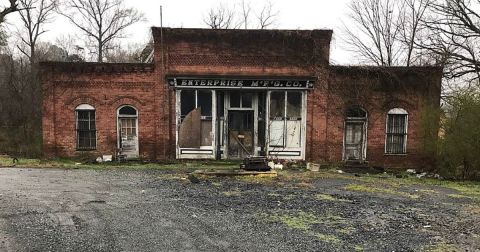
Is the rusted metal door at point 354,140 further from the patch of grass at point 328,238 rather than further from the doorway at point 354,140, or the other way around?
the patch of grass at point 328,238

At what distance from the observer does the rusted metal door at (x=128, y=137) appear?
16.9 metres

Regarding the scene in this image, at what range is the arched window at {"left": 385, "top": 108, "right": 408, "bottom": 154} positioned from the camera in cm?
1745

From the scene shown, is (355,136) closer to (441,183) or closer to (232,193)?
(441,183)

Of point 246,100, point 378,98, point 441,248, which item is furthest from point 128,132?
point 441,248

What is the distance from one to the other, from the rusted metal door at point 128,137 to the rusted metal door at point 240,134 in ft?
13.3

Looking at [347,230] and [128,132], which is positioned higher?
[128,132]

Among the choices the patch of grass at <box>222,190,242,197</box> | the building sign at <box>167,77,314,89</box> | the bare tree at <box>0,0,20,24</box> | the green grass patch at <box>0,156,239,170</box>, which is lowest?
the green grass patch at <box>0,156,239,170</box>

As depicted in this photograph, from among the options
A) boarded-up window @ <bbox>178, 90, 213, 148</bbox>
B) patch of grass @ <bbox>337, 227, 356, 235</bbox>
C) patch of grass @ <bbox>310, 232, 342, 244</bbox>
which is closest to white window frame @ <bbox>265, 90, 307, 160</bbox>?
boarded-up window @ <bbox>178, 90, 213, 148</bbox>

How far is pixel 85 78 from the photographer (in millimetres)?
16609

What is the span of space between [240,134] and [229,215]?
31.5ft

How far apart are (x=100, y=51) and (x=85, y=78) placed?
84.5ft

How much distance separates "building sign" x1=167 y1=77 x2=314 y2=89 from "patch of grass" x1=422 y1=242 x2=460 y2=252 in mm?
11212

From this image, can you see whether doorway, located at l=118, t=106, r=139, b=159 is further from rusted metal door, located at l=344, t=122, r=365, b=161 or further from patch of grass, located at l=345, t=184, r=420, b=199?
patch of grass, located at l=345, t=184, r=420, b=199

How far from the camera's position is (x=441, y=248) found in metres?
6.14
